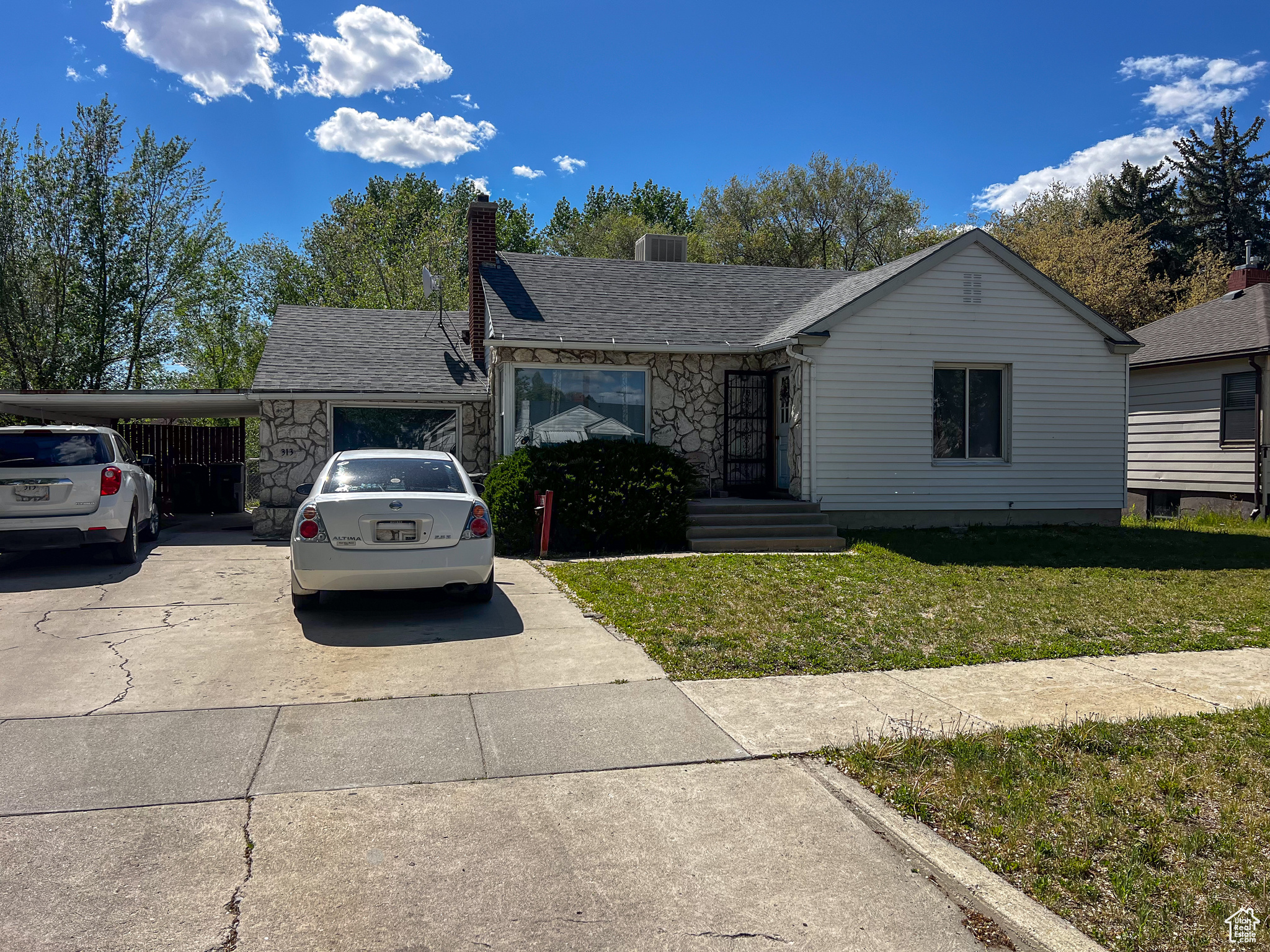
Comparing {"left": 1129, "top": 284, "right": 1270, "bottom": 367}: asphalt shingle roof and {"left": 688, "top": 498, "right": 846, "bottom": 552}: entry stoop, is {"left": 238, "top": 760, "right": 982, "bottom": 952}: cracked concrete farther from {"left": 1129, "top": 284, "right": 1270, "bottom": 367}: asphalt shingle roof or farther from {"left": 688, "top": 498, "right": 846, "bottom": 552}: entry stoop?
{"left": 1129, "top": 284, "right": 1270, "bottom": 367}: asphalt shingle roof

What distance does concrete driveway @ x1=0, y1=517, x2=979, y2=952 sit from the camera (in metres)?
3.11

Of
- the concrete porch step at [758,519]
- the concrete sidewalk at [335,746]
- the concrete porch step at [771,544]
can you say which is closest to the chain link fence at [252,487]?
the concrete porch step at [758,519]

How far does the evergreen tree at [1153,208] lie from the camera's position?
117ft

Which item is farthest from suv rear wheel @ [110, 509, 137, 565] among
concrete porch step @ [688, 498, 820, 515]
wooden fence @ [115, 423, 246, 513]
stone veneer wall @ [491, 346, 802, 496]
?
wooden fence @ [115, 423, 246, 513]

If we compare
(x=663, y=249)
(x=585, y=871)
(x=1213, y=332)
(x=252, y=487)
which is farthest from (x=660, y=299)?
(x=252, y=487)

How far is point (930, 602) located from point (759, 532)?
14.7ft

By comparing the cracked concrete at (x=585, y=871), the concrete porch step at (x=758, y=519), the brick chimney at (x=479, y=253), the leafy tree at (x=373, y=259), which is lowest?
the cracked concrete at (x=585, y=871)

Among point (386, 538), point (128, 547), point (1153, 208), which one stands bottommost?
point (128, 547)

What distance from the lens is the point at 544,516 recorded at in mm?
12375

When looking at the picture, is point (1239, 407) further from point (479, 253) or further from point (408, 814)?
point (408, 814)

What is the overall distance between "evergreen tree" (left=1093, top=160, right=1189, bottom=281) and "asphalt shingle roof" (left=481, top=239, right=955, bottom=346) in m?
23.0

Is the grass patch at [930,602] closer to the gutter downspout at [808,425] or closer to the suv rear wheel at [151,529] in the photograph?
the gutter downspout at [808,425]

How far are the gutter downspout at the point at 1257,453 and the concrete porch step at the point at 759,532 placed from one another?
33.7ft

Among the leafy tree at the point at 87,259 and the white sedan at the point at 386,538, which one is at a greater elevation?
the leafy tree at the point at 87,259
